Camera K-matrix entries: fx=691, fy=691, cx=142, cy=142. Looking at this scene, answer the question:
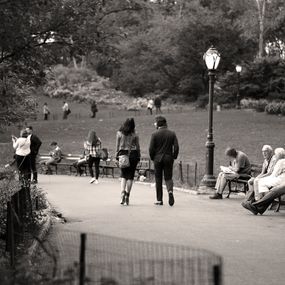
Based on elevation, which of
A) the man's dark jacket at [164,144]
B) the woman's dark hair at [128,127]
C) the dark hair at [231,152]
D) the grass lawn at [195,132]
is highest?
the woman's dark hair at [128,127]

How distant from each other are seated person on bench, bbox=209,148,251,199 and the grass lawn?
717 centimetres

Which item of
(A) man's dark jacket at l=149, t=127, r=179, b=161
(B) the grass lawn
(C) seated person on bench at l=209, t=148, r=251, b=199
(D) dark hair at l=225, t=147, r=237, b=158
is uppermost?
(A) man's dark jacket at l=149, t=127, r=179, b=161

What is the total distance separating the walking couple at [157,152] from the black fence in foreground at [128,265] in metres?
4.76

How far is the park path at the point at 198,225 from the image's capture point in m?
8.67

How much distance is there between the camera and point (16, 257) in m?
7.90

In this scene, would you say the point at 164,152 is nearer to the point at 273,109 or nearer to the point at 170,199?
the point at 170,199

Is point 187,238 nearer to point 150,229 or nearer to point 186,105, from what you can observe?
point 150,229

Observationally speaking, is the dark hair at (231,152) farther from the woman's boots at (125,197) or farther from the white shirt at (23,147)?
the white shirt at (23,147)

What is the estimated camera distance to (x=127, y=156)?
49.0 feet

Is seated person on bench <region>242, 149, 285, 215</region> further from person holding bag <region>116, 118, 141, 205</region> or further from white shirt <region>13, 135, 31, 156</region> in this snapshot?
white shirt <region>13, 135, 31, 156</region>

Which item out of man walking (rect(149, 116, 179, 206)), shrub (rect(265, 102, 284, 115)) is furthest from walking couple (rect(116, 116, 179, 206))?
shrub (rect(265, 102, 284, 115))

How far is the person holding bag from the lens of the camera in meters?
14.9

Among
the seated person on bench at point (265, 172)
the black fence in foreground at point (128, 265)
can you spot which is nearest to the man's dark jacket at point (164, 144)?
the seated person on bench at point (265, 172)

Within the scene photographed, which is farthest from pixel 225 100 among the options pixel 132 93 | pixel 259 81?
pixel 132 93
